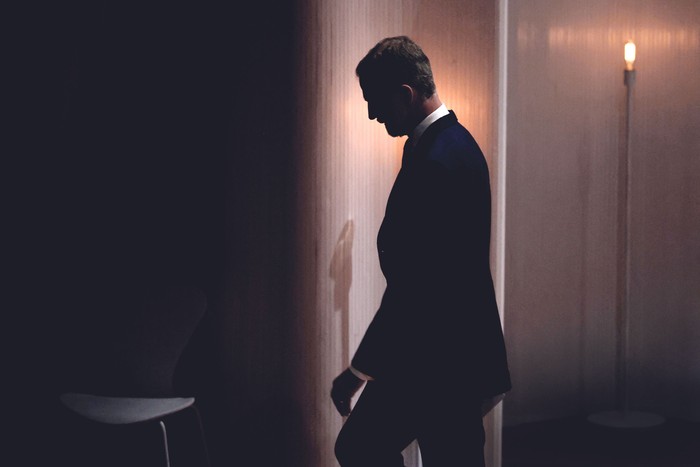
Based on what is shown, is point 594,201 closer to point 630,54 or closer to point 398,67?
point 630,54

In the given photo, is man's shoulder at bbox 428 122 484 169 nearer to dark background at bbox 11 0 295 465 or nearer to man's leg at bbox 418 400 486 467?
man's leg at bbox 418 400 486 467

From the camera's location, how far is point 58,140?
342cm

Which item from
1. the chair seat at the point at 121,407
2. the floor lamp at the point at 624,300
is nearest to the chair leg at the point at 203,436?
the chair seat at the point at 121,407

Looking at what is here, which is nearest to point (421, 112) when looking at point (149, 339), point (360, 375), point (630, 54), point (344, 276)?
point (360, 375)

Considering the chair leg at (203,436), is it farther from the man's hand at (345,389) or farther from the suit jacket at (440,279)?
the suit jacket at (440,279)

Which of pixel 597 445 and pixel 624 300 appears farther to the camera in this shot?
pixel 624 300

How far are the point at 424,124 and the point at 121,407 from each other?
1.62m

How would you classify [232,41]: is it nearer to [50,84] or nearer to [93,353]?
[50,84]

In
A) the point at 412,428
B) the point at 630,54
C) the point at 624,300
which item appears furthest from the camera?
the point at 624,300

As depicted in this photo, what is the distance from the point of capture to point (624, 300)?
482 centimetres

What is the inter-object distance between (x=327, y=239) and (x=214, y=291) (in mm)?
516

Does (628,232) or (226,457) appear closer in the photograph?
(226,457)

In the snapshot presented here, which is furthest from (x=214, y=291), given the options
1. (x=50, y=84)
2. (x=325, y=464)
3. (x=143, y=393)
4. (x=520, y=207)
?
(x=520, y=207)

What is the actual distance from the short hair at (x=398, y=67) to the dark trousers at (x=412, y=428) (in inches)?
29.6
